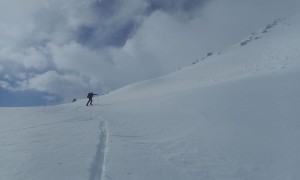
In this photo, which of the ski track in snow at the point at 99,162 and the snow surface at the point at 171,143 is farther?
the snow surface at the point at 171,143

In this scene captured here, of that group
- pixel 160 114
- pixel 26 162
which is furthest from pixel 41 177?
pixel 160 114

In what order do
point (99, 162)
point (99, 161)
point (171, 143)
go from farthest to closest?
1. point (171, 143)
2. point (99, 161)
3. point (99, 162)

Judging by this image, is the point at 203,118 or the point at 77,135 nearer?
the point at 77,135

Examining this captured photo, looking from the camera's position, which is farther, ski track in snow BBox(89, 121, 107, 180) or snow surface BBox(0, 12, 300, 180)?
snow surface BBox(0, 12, 300, 180)

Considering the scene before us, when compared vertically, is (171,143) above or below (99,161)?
above

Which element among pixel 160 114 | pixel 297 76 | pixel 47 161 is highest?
pixel 297 76

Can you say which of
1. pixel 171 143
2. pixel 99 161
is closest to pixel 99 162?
pixel 99 161

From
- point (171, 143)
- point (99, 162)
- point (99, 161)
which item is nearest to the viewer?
point (99, 162)

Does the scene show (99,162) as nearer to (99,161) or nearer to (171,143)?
(99,161)

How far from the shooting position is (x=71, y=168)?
940 cm

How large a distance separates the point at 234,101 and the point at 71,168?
1224cm

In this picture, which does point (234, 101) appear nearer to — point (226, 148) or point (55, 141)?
point (226, 148)

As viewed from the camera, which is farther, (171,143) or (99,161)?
(171,143)

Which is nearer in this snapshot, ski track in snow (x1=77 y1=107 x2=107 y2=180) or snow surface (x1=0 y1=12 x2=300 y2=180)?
ski track in snow (x1=77 y1=107 x2=107 y2=180)
